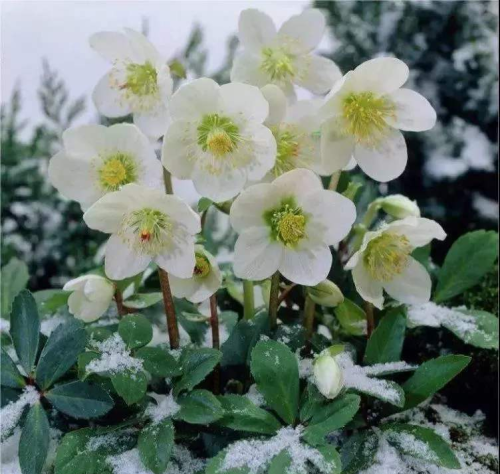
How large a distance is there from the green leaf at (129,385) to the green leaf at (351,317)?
0.91 feet

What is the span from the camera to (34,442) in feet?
2.39

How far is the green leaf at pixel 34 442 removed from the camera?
0.72m

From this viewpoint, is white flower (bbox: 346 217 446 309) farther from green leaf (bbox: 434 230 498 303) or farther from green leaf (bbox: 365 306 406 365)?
green leaf (bbox: 434 230 498 303)

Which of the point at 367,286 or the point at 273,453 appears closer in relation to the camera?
the point at 273,453

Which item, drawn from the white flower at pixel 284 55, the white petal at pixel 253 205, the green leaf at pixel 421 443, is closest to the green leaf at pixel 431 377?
the green leaf at pixel 421 443

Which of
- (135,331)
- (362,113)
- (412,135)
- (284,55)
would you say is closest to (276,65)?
(284,55)

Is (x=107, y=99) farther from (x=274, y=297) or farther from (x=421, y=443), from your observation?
(x=421, y=443)

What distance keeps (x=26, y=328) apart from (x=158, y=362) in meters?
0.16

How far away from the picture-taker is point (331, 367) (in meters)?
0.70

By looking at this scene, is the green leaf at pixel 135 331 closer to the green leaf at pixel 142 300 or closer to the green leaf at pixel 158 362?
the green leaf at pixel 158 362

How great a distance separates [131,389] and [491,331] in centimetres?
47

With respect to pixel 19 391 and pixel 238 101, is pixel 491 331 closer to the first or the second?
pixel 238 101

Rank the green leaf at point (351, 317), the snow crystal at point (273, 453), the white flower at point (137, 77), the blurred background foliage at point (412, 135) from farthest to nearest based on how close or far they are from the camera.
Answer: the blurred background foliage at point (412, 135)
the green leaf at point (351, 317)
the white flower at point (137, 77)
the snow crystal at point (273, 453)

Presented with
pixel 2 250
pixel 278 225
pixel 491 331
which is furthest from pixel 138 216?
pixel 2 250
